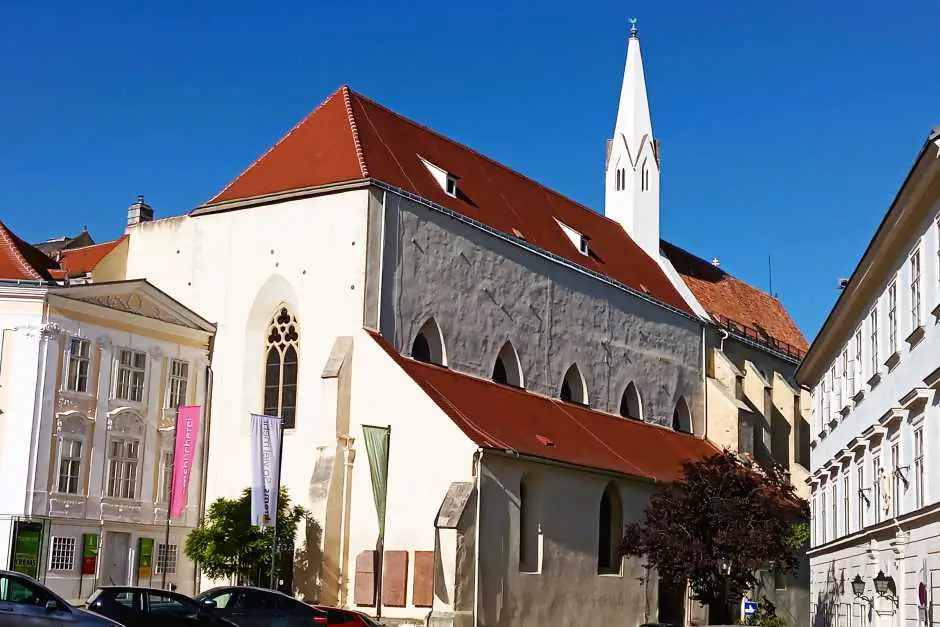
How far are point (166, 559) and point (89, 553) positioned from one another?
8.34 feet

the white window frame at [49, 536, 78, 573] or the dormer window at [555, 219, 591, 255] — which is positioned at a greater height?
the dormer window at [555, 219, 591, 255]

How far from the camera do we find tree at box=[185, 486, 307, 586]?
1130 inches

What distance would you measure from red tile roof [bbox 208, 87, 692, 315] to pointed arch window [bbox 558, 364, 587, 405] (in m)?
3.45

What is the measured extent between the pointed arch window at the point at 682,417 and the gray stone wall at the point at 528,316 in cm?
33

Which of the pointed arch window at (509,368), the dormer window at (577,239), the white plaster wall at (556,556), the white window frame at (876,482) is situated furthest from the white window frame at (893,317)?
the dormer window at (577,239)

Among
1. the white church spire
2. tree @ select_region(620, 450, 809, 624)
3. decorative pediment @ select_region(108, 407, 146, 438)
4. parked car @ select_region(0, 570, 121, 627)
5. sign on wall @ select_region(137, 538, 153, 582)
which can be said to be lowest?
parked car @ select_region(0, 570, 121, 627)

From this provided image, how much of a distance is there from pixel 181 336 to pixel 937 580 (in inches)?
845

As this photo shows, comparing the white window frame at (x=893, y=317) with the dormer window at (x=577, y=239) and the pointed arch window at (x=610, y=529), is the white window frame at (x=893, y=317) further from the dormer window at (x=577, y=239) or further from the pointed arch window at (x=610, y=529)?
the dormer window at (x=577, y=239)

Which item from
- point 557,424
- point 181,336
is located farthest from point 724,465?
point 181,336

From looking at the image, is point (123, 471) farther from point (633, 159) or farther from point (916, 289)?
point (633, 159)

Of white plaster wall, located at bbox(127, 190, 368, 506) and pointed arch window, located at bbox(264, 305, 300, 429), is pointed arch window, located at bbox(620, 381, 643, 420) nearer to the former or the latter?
pointed arch window, located at bbox(264, 305, 300, 429)

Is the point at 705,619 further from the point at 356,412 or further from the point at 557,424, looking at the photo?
the point at 356,412

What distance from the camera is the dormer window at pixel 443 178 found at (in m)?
36.6

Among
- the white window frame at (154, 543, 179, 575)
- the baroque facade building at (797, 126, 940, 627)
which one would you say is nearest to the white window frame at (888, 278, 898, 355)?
the baroque facade building at (797, 126, 940, 627)
